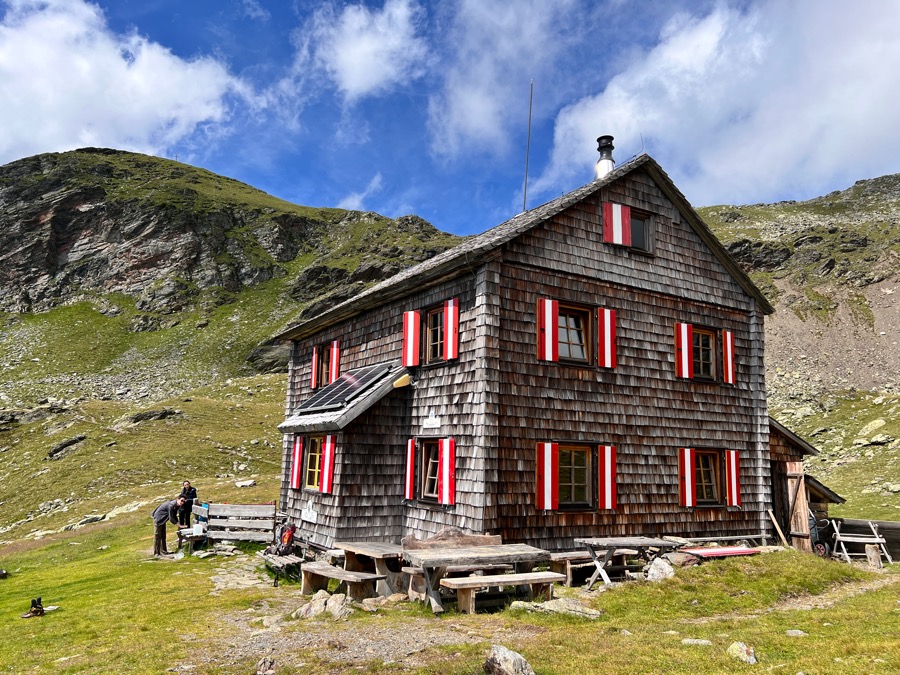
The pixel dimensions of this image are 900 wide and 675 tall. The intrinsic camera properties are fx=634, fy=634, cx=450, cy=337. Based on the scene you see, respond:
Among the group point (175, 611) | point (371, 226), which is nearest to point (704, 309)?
point (175, 611)

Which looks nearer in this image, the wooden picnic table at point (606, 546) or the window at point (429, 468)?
the wooden picnic table at point (606, 546)

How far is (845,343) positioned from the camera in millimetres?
57156

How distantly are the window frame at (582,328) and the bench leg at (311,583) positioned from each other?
7104 mm

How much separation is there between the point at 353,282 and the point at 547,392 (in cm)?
7369

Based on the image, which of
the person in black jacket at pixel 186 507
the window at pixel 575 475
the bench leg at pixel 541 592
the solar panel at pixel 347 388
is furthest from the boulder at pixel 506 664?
the person in black jacket at pixel 186 507

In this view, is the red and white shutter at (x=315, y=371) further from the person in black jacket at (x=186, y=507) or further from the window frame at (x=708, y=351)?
the window frame at (x=708, y=351)

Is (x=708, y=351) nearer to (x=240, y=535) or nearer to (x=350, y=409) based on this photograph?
(x=350, y=409)

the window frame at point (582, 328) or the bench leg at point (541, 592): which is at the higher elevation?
the window frame at point (582, 328)

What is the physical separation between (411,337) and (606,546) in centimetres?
658

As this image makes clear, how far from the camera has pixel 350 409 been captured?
48.0 ft

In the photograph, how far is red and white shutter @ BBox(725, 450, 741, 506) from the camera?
16969 mm

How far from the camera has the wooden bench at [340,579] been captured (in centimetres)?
1128

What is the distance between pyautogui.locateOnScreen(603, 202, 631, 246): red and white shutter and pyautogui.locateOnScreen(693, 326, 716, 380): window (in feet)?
11.2

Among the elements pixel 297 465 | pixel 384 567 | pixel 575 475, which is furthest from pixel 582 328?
pixel 297 465
